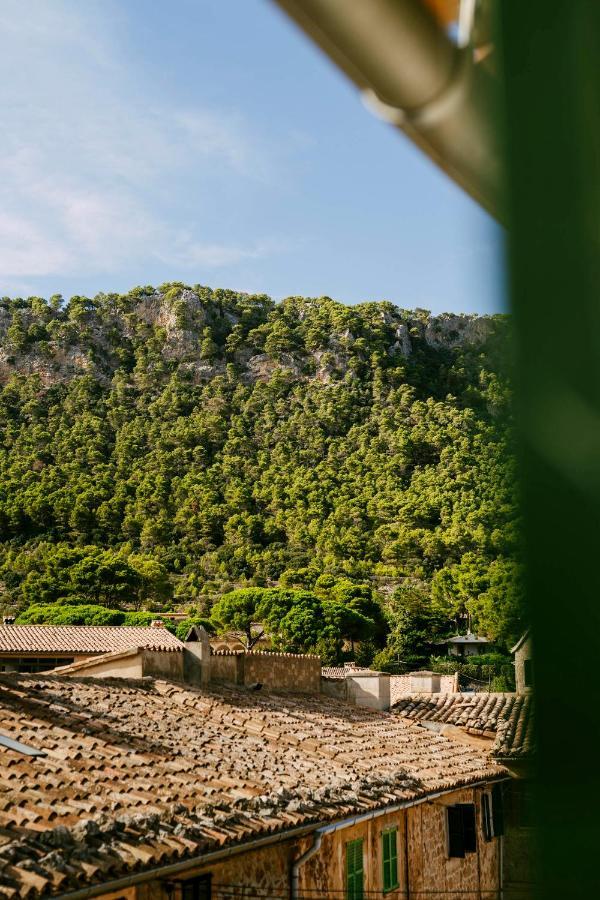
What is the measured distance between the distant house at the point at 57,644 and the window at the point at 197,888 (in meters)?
20.1

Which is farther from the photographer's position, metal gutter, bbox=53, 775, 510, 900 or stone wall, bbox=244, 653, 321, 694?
stone wall, bbox=244, 653, 321, 694

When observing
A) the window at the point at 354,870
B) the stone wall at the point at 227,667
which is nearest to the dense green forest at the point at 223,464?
the stone wall at the point at 227,667

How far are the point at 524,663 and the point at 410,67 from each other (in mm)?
483

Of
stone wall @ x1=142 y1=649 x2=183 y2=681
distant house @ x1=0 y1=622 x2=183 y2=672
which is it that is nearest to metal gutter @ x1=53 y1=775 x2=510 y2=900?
stone wall @ x1=142 y1=649 x2=183 y2=681

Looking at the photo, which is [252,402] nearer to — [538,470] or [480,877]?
[480,877]

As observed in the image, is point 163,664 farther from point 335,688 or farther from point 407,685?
point 407,685

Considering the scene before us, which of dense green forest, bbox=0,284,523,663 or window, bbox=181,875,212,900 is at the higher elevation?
dense green forest, bbox=0,284,523,663

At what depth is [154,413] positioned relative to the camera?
256ft

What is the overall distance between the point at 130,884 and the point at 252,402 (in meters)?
73.7

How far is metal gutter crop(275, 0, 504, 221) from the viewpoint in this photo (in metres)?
0.72

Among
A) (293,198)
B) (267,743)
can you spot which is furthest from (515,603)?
(267,743)

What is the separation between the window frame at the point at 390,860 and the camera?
9351 millimetres

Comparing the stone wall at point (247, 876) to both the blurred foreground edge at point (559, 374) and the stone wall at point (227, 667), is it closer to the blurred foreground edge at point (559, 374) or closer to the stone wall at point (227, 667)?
the stone wall at point (227, 667)

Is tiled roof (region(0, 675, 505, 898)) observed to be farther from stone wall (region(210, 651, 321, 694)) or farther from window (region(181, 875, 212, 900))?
stone wall (region(210, 651, 321, 694))
